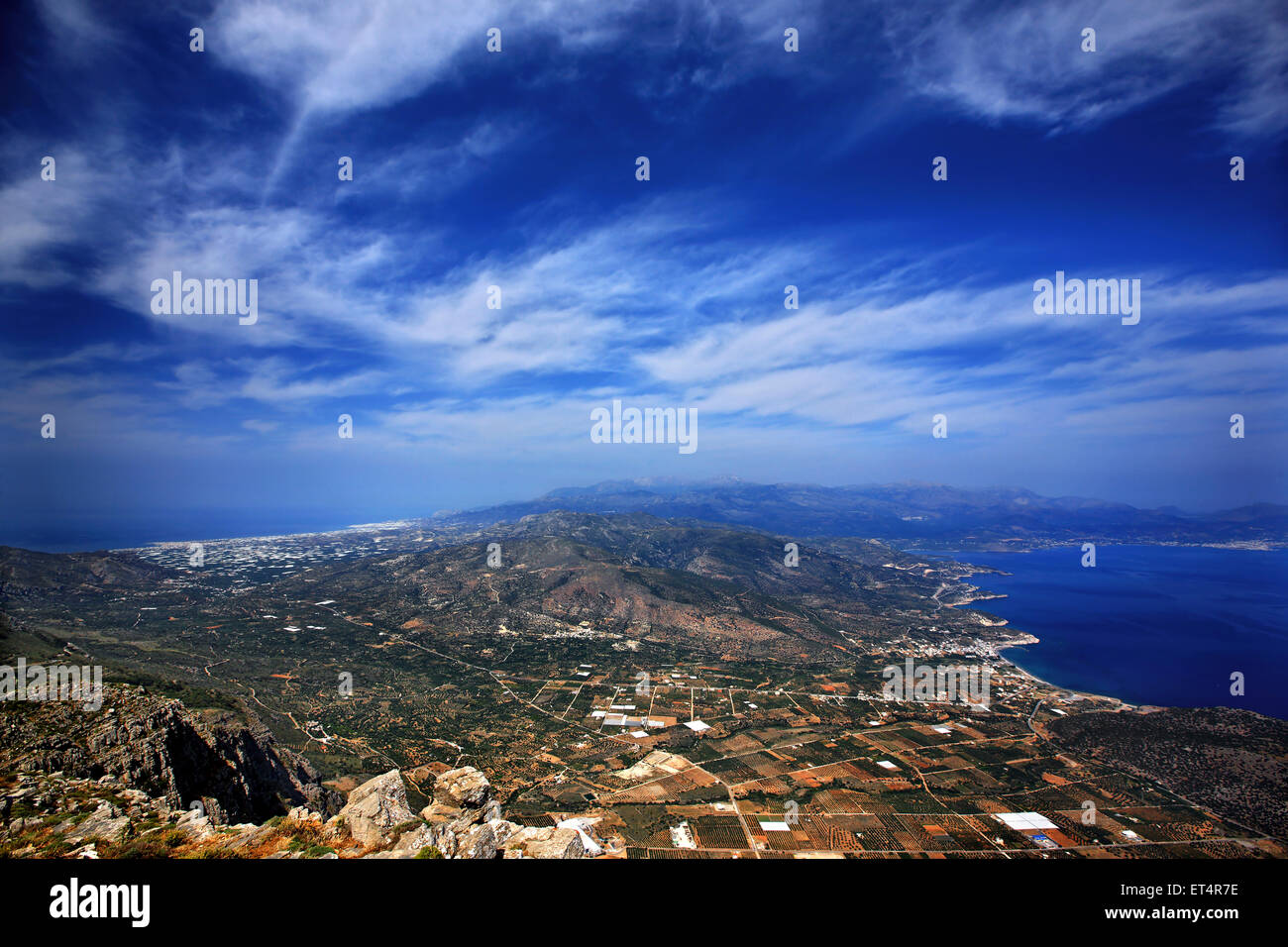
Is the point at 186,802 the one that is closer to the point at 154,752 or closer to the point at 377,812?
the point at 154,752

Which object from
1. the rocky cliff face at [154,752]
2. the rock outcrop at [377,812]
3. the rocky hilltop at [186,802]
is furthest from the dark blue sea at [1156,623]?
the rocky cliff face at [154,752]

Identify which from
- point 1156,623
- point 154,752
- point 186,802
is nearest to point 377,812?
point 186,802

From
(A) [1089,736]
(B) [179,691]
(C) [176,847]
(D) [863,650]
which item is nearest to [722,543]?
(D) [863,650]

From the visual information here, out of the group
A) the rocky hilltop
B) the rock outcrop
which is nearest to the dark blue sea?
the rocky hilltop

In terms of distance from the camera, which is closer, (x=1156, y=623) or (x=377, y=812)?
(x=377, y=812)
